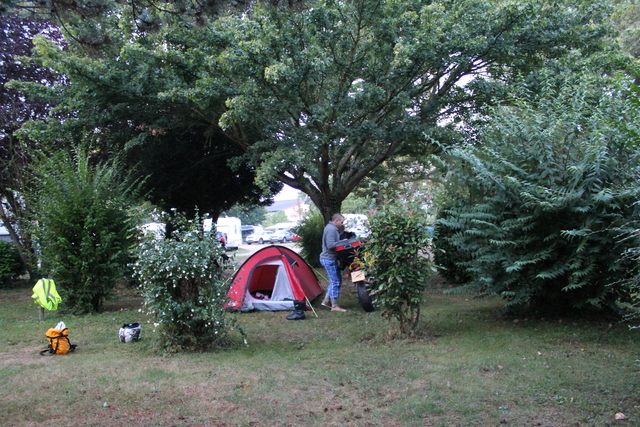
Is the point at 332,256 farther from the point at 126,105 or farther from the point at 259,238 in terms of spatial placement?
the point at 259,238

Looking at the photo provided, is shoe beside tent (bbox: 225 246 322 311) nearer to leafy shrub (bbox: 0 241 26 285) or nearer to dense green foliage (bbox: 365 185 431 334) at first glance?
dense green foliage (bbox: 365 185 431 334)

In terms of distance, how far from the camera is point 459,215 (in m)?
7.13

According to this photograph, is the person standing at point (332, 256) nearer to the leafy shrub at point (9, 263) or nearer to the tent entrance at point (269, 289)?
the tent entrance at point (269, 289)

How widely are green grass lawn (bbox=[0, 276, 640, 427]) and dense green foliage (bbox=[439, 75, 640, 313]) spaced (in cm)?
60

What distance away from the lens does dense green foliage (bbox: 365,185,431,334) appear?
20.7 feet

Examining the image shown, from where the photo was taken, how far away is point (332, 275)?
909 centimetres

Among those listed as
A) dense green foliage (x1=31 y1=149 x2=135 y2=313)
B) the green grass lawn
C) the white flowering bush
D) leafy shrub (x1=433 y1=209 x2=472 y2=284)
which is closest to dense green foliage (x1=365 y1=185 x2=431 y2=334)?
the green grass lawn

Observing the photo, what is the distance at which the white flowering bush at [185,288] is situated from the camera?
5953mm

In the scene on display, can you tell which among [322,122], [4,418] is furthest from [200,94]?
[4,418]

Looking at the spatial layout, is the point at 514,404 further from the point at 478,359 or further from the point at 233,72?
the point at 233,72

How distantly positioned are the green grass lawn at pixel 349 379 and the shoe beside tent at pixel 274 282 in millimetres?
1950

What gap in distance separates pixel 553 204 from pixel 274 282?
5.76 m

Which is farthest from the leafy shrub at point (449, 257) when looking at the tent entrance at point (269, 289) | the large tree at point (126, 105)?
the large tree at point (126, 105)

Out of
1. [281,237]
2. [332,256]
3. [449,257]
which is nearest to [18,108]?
[332,256]
